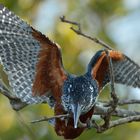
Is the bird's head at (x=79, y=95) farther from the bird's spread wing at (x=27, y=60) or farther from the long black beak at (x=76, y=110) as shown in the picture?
the bird's spread wing at (x=27, y=60)

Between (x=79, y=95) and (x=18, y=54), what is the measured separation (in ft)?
2.19

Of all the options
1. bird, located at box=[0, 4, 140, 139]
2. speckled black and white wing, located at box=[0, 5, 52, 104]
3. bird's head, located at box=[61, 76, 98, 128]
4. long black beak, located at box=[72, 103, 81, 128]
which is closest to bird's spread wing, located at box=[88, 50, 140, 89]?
bird, located at box=[0, 4, 140, 139]

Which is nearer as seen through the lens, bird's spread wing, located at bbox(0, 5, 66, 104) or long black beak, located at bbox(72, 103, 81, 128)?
long black beak, located at bbox(72, 103, 81, 128)

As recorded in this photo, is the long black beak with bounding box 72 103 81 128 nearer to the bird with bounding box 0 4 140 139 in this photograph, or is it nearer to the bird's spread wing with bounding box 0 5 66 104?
the bird with bounding box 0 4 140 139

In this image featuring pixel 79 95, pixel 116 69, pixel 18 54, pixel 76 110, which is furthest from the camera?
pixel 116 69

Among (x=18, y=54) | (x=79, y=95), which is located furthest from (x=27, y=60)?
(x=79, y=95)

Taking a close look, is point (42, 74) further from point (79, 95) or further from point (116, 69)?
point (116, 69)

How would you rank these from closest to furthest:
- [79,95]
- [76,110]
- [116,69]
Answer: [76,110], [79,95], [116,69]

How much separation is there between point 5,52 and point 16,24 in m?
0.25

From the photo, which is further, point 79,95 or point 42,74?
point 42,74

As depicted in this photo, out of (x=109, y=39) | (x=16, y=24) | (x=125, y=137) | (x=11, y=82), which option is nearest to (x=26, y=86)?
(x=11, y=82)

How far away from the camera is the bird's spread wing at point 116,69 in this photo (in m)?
6.14

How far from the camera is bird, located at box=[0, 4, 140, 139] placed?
18.7 feet

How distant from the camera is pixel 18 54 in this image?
594 cm
